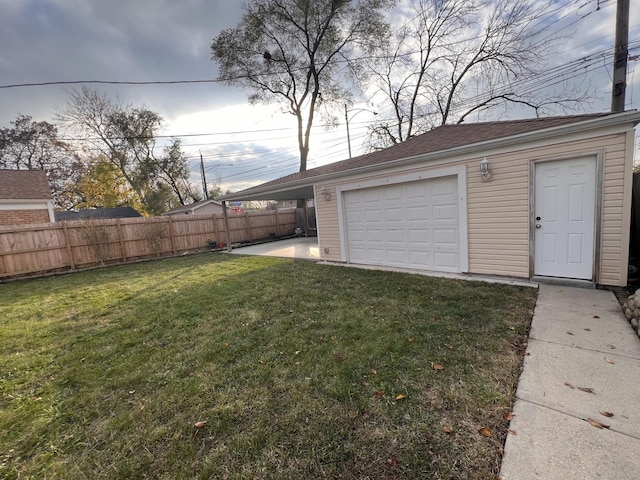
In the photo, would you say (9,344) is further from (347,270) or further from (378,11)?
(378,11)

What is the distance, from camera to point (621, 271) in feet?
12.9

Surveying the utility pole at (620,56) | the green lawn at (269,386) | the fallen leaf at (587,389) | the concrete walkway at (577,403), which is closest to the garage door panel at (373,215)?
the green lawn at (269,386)

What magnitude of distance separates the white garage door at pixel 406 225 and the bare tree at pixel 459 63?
8.11m

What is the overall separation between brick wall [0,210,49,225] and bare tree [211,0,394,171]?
10.0 metres

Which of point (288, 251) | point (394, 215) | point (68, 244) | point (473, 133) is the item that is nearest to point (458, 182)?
point (473, 133)

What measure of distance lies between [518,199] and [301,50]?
572 inches

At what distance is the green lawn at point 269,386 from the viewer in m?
1.60

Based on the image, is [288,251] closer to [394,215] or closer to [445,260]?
[394,215]

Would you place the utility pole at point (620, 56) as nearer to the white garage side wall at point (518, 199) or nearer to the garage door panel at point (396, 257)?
the white garage side wall at point (518, 199)

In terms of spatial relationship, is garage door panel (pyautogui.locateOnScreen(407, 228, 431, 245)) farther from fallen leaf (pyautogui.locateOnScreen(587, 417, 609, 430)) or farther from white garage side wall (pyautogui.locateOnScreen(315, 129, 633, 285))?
fallen leaf (pyautogui.locateOnScreen(587, 417, 609, 430))

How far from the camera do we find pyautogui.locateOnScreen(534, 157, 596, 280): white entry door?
4.09 m

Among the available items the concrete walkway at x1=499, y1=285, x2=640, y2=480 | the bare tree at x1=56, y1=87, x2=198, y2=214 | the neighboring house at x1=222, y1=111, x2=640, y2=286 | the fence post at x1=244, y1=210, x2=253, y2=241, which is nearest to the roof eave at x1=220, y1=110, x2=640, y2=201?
the neighboring house at x1=222, y1=111, x2=640, y2=286

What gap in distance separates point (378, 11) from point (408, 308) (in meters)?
15.4

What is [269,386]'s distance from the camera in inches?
89.6
